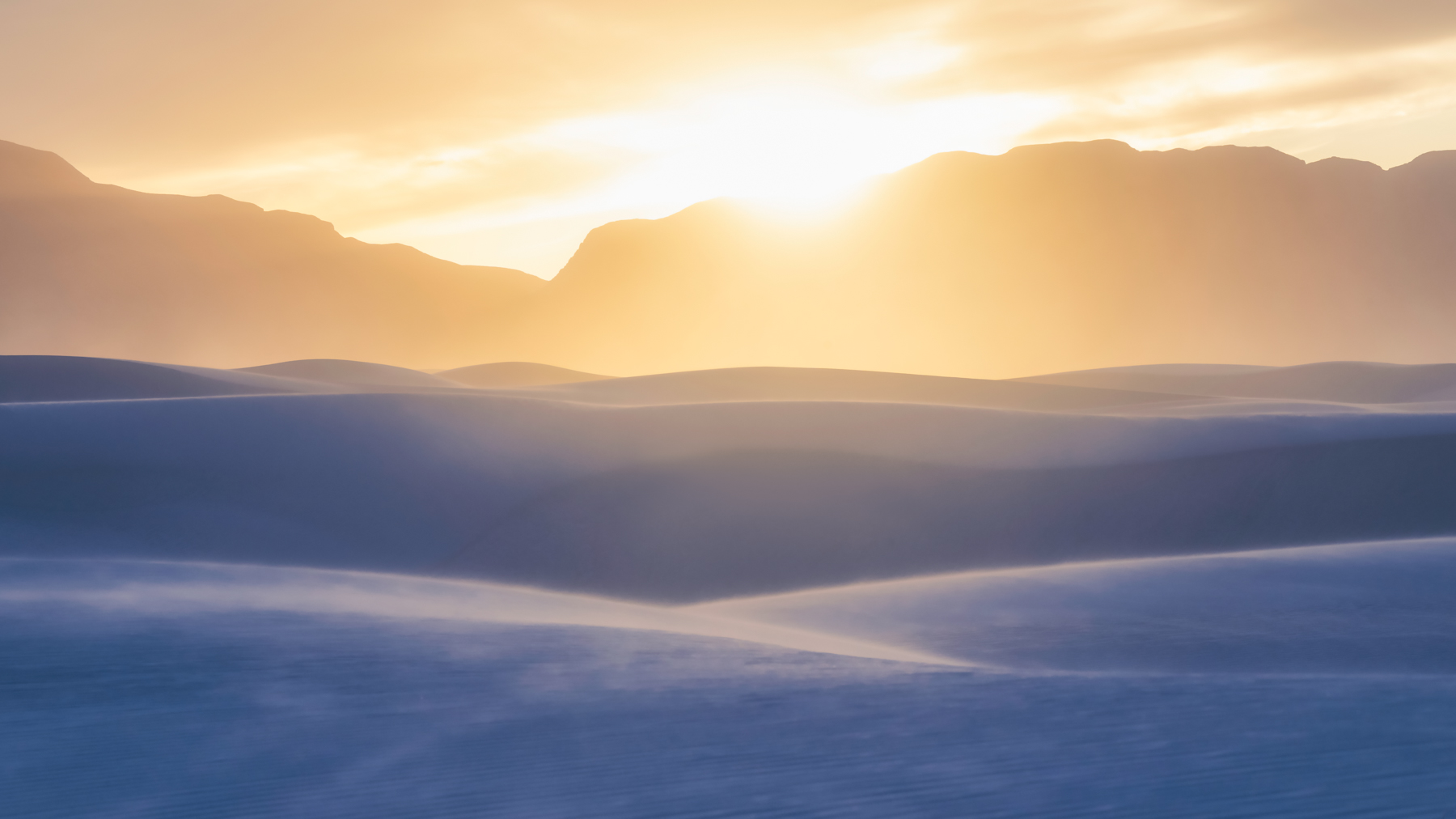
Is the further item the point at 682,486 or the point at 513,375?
the point at 513,375

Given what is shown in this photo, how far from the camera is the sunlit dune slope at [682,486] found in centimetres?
1384

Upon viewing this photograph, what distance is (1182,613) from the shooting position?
777cm

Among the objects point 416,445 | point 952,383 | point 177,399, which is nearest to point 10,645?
point 416,445

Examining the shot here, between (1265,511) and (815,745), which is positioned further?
(1265,511)

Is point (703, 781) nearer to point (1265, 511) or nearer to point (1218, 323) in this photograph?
point (1265, 511)

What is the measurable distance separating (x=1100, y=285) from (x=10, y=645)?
371 feet

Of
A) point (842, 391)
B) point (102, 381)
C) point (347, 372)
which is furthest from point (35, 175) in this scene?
point (842, 391)

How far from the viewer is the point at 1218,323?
105688 mm

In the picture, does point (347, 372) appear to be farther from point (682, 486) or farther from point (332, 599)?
point (332, 599)

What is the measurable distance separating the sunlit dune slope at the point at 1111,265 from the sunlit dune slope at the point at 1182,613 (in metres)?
100

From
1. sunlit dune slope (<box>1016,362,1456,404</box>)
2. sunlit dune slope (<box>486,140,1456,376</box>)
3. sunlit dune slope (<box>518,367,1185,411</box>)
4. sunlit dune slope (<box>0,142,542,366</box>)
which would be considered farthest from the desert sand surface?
sunlit dune slope (<box>0,142,542,366</box>)

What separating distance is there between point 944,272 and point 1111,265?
16828mm

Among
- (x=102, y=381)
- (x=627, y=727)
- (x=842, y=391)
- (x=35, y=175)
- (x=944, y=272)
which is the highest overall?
(x=35, y=175)

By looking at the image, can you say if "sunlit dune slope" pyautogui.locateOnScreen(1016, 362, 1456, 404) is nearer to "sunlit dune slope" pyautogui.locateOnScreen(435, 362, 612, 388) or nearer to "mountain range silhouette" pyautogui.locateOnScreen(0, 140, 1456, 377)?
"sunlit dune slope" pyautogui.locateOnScreen(435, 362, 612, 388)
